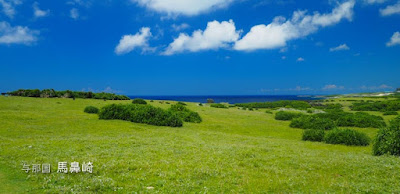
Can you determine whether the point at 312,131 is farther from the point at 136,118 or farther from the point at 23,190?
the point at 23,190

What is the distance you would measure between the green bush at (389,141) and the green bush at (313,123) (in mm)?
16123

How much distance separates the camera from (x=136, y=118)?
3164 cm

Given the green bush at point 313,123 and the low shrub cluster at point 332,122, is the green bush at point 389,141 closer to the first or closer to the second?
the green bush at point 313,123

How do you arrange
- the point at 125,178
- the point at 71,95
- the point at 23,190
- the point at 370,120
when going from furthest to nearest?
the point at 71,95 < the point at 370,120 < the point at 125,178 < the point at 23,190

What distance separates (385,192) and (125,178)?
34.8 ft

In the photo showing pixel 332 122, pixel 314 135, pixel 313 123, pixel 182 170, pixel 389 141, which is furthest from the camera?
pixel 332 122

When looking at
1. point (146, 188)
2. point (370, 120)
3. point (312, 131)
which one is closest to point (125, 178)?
point (146, 188)

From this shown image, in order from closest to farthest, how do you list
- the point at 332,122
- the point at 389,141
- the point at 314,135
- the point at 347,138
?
the point at 389,141
the point at 347,138
the point at 314,135
the point at 332,122

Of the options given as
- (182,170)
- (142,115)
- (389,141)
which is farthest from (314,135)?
(142,115)

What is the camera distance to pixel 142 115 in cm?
3158

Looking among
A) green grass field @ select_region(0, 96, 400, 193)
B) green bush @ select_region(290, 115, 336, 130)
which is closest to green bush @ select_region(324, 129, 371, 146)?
green grass field @ select_region(0, 96, 400, 193)

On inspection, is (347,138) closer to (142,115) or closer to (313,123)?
(313,123)

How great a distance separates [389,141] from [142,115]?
85.8 feet

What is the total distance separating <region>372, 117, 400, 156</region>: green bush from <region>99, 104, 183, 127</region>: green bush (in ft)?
70.3
